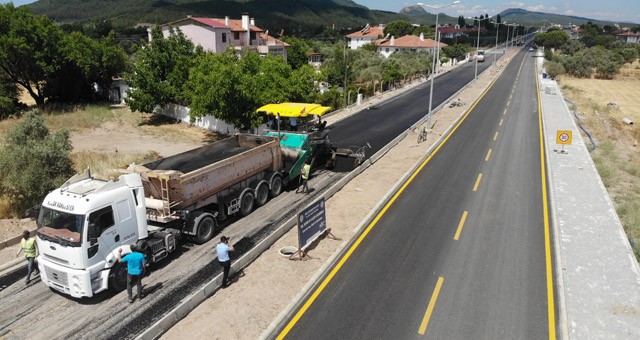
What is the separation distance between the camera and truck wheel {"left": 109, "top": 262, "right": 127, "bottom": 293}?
11.0 m

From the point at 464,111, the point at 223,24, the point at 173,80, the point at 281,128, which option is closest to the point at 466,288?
the point at 281,128

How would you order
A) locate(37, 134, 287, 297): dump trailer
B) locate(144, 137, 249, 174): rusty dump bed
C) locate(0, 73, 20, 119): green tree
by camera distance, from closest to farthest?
locate(37, 134, 287, 297): dump trailer
locate(144, 137, 249, 174): rusty dump bed
locate(0, 73, 20, 119): green tree

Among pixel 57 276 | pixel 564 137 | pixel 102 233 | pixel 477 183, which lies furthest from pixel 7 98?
pixel 564 137

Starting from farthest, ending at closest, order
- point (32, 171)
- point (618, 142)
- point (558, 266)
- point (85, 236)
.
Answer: point (618, 142)
point (32, 171)
point (558, 266)
point (85, 236)

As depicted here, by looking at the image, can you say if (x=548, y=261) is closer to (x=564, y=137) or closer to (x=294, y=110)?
(x=294, y=110)

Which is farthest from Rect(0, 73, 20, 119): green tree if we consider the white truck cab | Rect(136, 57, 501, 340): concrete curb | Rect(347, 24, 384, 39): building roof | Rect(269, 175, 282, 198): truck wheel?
Rect(347, 24, 384, 39): building roof

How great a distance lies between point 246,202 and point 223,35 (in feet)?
177

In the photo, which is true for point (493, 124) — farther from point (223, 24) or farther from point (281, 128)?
point (223, 24)

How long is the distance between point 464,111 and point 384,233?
1005 inches

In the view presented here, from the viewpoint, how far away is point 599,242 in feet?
44.3

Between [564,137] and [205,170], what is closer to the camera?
[205,170]

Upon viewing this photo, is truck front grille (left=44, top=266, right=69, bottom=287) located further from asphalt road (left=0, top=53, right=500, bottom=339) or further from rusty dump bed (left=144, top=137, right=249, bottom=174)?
rusty dump bed (left=144, top=137, right=249, bottom=174)

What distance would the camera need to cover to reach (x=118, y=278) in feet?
36.6

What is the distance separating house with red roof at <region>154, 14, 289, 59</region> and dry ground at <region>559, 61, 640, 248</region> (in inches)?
1621
